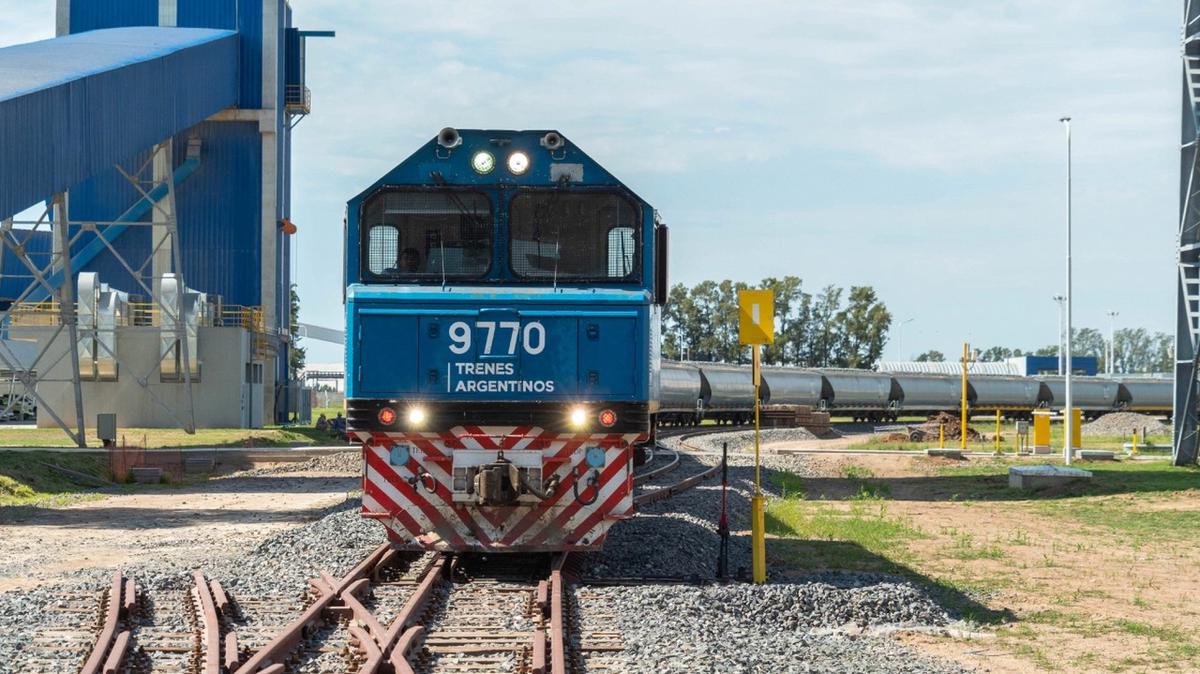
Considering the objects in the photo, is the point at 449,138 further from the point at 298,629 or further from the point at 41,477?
the point at 41,477

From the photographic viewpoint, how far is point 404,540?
12188 mm

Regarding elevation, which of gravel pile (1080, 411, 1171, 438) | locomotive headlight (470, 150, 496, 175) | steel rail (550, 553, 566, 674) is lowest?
gravel pile (1080, 411, 1171, 438)

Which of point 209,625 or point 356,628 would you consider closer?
point 356,628

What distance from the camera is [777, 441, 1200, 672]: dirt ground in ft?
33.7

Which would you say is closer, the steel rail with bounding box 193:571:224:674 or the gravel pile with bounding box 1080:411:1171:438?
the steel rail with bounding box 193:571:224:674

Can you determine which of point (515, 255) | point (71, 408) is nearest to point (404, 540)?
point (515, 255)

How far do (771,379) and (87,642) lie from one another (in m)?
53.2

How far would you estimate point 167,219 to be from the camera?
141 feet

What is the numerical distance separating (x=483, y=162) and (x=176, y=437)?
30442 mm

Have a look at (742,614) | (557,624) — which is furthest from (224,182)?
(557,624)

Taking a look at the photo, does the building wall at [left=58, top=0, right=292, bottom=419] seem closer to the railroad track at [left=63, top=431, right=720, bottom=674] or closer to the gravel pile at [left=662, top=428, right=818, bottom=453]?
the gravel pile at [left=662, top=428, right=818, bottom=453]

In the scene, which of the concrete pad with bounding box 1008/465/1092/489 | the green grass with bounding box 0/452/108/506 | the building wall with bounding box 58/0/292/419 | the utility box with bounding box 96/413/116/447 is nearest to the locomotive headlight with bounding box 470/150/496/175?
the green grass with bounding box 0/452/108/506

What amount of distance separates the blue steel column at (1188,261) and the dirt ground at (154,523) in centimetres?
1804

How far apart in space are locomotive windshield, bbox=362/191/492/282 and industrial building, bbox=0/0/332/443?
19108mm
